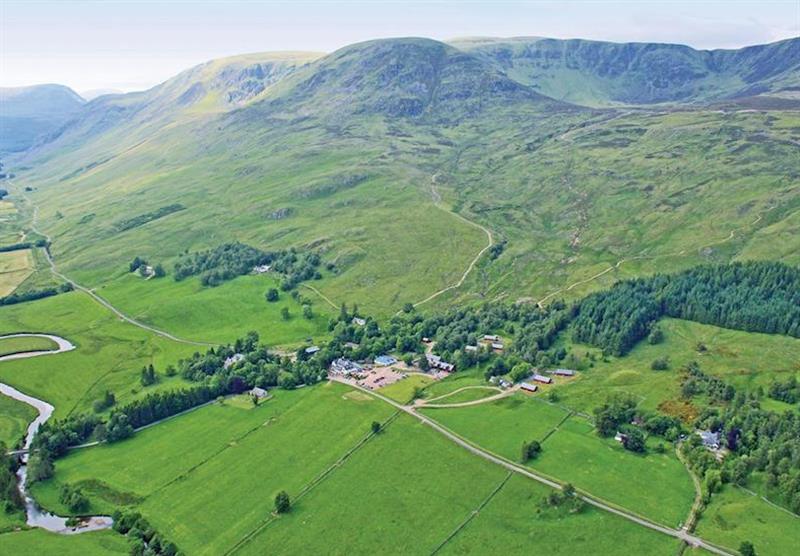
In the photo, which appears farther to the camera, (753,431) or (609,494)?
(753,431)

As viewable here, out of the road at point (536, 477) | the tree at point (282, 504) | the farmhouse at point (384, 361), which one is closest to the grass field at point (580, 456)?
the road at point (536, 477)

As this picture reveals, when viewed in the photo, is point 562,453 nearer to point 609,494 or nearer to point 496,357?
point 609,494

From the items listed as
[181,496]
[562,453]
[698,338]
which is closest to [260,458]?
[181,496]

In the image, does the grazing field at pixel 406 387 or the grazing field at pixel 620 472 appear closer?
the grazing field at pixel 620 472

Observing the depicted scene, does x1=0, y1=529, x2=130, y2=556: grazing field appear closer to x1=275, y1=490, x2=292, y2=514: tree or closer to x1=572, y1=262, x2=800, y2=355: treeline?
x1=275, y1=490, x2=292, y2=514: tree

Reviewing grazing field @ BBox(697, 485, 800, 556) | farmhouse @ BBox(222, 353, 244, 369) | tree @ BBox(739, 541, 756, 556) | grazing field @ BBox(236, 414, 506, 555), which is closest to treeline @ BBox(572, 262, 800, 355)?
grazing field @ BBox(697, 485, 800, 556)

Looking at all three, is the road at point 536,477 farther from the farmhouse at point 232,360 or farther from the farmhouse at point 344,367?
the farmhouse at point 232,360

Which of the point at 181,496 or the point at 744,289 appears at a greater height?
the point at 744,289

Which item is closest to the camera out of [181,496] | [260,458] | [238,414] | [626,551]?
[626,551]
